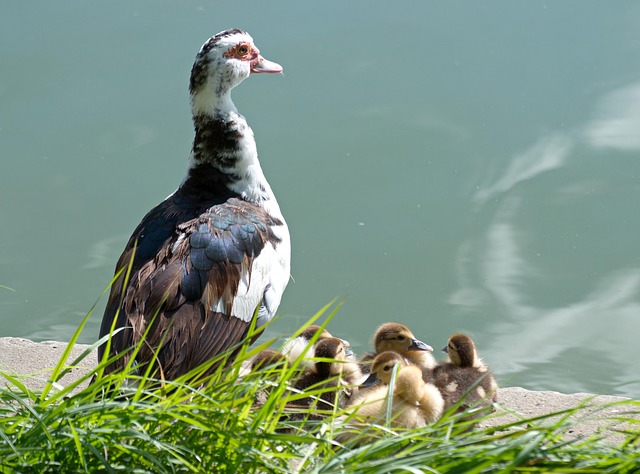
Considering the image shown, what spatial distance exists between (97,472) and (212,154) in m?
2.45

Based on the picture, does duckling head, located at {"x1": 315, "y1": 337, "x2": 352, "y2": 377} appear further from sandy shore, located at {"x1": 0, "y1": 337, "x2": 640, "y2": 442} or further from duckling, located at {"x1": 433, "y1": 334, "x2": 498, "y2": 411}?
sandy shore, located at {"x1": 0, "y1": 337, "x2": 640, "y2": 442}

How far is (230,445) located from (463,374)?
1.93m

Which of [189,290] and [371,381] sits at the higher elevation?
[189,290]

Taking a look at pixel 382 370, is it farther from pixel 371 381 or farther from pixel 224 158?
pixel 224 158

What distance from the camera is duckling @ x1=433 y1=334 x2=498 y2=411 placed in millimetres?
4023

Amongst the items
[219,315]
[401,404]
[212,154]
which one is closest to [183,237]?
[219,315]

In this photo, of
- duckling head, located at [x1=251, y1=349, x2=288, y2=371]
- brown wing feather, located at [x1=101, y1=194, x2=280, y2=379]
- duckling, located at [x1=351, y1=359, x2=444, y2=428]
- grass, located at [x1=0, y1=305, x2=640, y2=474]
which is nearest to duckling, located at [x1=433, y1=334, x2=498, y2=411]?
duckling, located at [x1=351, y1=359, x2=444, y2=428]

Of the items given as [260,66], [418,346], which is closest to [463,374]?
[418,346]

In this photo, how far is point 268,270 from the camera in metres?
4.11

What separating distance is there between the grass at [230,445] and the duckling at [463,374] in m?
1.59

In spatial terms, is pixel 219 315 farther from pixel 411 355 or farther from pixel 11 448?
pixel 11 448

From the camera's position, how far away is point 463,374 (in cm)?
411

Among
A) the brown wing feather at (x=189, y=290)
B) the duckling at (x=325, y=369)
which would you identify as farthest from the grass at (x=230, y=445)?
the duckling at (x=325, y=369)

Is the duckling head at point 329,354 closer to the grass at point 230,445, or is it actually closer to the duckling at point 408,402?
the duckling at point 408,402
